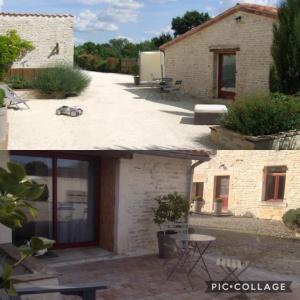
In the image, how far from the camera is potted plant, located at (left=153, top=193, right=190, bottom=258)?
26.3ft

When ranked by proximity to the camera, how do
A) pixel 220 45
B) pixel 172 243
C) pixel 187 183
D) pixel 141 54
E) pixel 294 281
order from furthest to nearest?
1. pixel 141 54
2. pixel 220 45
3. pixel 187 183
4. pixel 172 243
5. pixel 294 281

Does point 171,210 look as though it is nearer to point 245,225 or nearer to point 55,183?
point 55,183

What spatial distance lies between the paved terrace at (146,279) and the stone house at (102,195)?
0.61 metres

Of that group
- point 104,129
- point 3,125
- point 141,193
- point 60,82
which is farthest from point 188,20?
point 3,125

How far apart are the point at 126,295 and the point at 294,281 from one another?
2.92 meters

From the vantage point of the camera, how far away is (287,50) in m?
10.1

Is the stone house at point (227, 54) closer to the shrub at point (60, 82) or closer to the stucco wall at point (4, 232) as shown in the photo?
the shrub at point (60, 82)

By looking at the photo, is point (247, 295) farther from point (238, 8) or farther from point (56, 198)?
point (238, 8)

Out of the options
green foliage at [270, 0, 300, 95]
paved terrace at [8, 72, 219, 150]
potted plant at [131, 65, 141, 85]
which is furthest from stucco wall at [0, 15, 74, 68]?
green foliage at [270, 0, 300, 95]

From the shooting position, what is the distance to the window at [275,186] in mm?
8350

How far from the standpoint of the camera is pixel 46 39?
18.9 metres

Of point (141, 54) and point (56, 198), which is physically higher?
point (141, 54)

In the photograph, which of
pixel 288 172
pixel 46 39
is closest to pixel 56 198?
pixel 288 172

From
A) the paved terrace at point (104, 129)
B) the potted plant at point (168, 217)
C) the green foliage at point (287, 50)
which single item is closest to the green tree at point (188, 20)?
the paved terrace at point (104, 129)
